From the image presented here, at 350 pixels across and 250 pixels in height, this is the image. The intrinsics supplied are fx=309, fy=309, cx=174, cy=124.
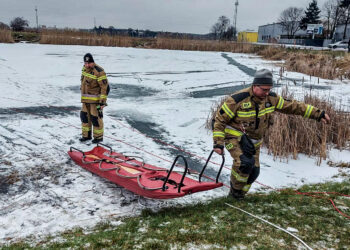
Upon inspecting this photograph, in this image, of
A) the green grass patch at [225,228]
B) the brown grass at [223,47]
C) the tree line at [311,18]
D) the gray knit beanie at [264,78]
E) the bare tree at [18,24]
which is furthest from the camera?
the tree line at [311,18]

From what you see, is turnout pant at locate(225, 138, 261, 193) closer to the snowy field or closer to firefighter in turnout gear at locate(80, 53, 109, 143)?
the snowy field

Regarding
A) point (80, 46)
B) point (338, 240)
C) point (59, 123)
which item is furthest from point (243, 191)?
point (80, 46)

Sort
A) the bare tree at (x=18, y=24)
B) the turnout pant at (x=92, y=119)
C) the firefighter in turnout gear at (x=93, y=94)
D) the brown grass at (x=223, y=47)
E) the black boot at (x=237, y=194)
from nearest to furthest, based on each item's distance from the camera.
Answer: the black boot at (x=237, y=194)
the firefighter in turnout gear at (x=93, y=94)
the turnout pant at (x=92, y=119)
the brown grass at (x=223, y=47)
the bare tree at (x=18, y=24)

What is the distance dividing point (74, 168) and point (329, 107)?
5.29 m

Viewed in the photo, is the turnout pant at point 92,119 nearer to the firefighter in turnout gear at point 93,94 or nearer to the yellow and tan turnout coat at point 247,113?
the firefighter in turnout gear at point 93,94

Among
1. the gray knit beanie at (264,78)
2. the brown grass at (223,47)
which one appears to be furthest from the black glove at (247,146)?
the brown grass at (223,47)

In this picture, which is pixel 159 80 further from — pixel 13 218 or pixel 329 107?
pixel 13 218

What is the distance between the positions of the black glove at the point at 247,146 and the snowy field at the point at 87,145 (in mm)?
989

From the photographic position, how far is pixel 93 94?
20.4ft

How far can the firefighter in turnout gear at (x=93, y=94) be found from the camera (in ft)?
20.0

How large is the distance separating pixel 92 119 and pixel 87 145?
0.55 meters

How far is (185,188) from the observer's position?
146 inches

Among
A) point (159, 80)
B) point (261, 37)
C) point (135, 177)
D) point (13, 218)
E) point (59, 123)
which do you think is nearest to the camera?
point (13, 218)

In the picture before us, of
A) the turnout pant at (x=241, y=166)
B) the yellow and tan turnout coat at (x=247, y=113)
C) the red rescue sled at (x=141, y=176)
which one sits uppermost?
the yellow and tan turnout coat at (x=247, y=113)
